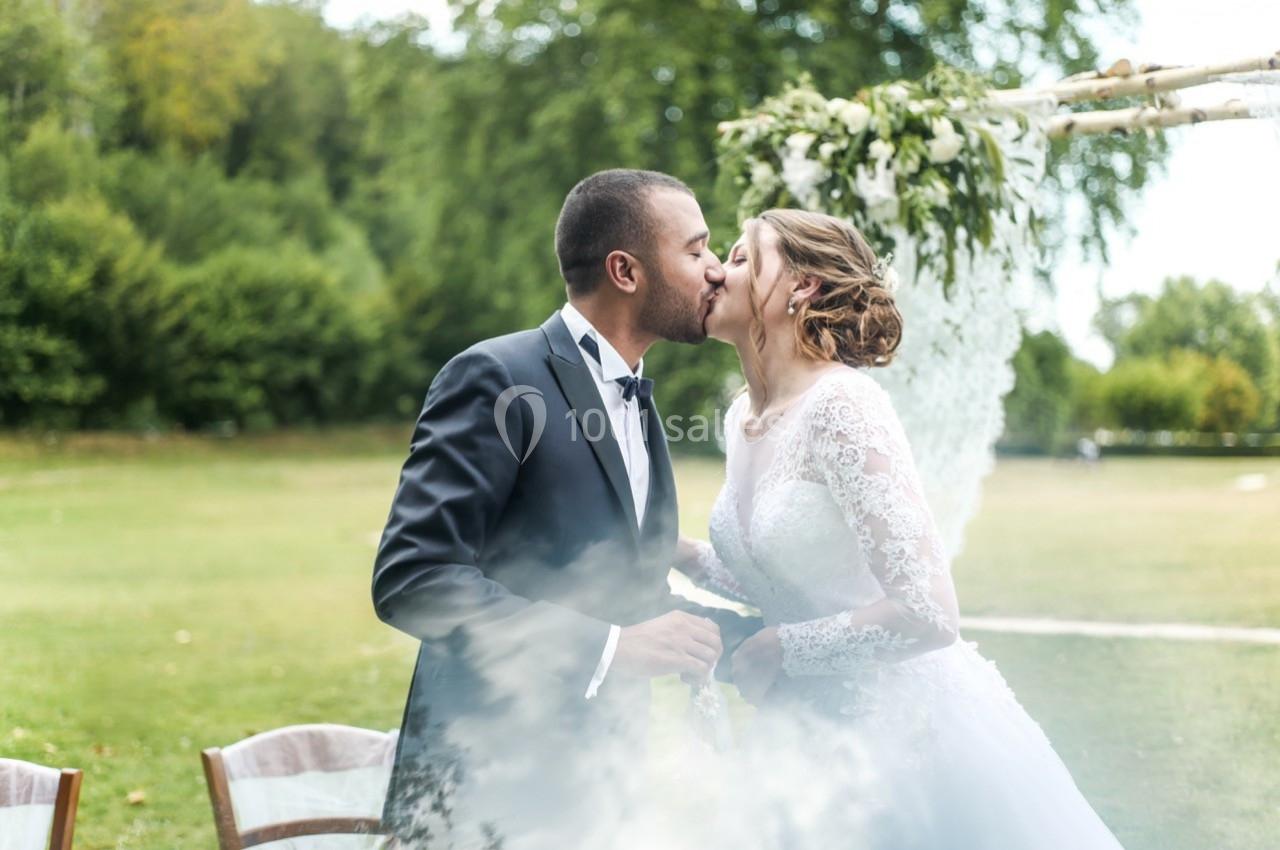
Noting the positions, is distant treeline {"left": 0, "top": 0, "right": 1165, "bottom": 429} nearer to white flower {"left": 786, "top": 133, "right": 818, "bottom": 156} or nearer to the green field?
the green field

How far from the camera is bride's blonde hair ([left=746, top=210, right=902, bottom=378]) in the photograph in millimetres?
2367

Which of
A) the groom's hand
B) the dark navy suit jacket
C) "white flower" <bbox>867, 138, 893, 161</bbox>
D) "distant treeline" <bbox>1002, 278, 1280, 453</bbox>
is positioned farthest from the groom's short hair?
"distant treeline" <bbox>1002, 278, 1280, 453</bbox>

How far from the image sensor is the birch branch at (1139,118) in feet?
10.5

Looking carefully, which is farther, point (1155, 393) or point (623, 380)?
point (1155, 393)

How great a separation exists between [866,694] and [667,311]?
2.71 feet

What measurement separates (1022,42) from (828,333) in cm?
1439

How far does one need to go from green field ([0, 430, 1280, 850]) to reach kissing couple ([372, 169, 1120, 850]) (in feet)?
7.54

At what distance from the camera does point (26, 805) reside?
254 centimetres

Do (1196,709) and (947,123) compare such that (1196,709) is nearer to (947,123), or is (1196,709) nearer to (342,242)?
(947,123)

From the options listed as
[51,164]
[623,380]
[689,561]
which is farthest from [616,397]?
[51,164]

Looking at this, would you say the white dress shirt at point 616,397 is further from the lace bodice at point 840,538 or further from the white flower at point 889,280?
the white flower at point 889,280

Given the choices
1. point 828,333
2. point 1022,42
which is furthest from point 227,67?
point 828,333

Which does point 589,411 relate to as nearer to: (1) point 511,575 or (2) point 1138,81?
(1) point 511,575

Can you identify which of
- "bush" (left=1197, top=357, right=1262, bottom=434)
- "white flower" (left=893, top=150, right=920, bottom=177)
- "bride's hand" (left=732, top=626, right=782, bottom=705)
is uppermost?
"white flower" (left=893, top=150, right=920, bottom=177)
